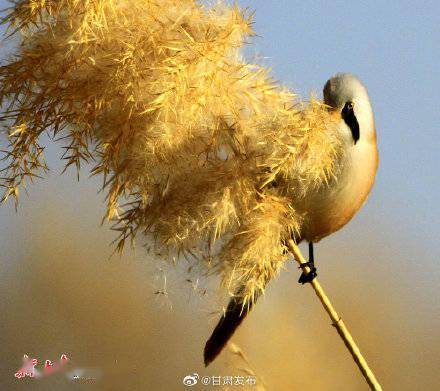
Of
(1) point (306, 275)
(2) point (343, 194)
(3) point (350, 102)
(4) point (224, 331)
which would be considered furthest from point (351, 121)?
(4) point (224, 331)

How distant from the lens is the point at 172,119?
98cm

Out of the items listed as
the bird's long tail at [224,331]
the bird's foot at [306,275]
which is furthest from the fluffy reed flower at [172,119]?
the bird's long tail at [224,331]

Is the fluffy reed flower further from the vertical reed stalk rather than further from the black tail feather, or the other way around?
the black tail feather

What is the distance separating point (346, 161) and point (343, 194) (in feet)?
0.21

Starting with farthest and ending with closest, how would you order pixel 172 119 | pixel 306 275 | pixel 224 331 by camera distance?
1. pixel 224 331
2. pixel 306 275
3. pixel 172 119

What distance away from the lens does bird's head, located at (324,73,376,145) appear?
45.9 inches

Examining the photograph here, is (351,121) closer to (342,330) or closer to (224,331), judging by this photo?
(342,330)

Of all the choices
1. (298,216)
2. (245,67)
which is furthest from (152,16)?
(298,216)

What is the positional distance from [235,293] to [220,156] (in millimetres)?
263

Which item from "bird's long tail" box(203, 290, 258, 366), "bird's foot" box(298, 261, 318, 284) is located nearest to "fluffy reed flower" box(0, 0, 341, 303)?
"bird's foot" box(298, 261, 318, 284)

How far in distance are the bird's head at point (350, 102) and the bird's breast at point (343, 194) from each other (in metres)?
0.03

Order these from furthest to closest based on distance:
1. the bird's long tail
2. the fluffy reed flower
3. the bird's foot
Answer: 1. the bird's long tail
2. the bird's foot
3. the fluffy reed flower

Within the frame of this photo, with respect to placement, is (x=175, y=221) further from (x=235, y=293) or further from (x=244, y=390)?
(x=244, y=390)

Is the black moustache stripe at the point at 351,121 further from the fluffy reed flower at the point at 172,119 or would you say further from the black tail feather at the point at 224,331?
the black tail feather at the point at 224,331
